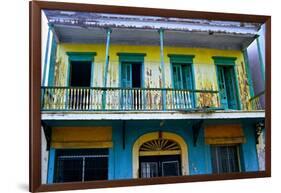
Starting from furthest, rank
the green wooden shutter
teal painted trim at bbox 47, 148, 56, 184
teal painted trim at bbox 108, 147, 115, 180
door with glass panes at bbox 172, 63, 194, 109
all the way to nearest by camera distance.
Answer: the green wooden shutter → door with glass panes at bbox 172, 63, 194, 109 → teal painted trim at bbox 108, 147, 115, 180 → teal painted trim at bbox 47, 148, 56, 184

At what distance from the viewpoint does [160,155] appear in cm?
203

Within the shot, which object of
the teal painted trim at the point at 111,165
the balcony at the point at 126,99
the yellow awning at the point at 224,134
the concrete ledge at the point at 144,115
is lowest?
the teal painted trim at the point at 111,165

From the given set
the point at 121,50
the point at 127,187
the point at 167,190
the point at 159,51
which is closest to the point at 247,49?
the point at 159,51

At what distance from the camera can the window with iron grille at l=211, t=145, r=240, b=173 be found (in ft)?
6.86

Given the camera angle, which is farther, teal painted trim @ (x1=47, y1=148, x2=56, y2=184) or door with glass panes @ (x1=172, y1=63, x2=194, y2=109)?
door with glass panes @ (x1=172, y1=63, x2=194, y2=109)

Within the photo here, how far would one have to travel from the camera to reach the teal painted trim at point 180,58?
7.01 ft

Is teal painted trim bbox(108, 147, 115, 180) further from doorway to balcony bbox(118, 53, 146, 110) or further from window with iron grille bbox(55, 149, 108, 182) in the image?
doorway to balcony bbox(118, 53, 146, 110)

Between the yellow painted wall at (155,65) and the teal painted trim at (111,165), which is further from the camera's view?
the yellow painted wall at (155,65)

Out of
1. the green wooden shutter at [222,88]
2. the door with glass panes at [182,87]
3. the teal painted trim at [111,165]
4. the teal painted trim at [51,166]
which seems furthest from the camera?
the green wooden shutter at [222,88]

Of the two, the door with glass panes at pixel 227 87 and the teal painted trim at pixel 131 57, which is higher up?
the teal painted trim at pixel 131 57

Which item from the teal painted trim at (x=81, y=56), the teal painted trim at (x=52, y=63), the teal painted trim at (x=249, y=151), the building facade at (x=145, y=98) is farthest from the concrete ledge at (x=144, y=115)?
the teal painted trim at (x=81, y=56)

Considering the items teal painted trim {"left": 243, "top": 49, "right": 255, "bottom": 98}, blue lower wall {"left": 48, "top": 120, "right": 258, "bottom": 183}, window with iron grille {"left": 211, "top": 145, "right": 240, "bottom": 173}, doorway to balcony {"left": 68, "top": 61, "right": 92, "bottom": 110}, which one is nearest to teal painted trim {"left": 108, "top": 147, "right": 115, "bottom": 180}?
blue lower wall {"left": 48, "top": 120, "right": 258, "bottom": 183}

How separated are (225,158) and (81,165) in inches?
46.8

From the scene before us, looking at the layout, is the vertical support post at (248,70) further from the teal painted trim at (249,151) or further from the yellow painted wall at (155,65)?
the teal painted trim at (249,151)
